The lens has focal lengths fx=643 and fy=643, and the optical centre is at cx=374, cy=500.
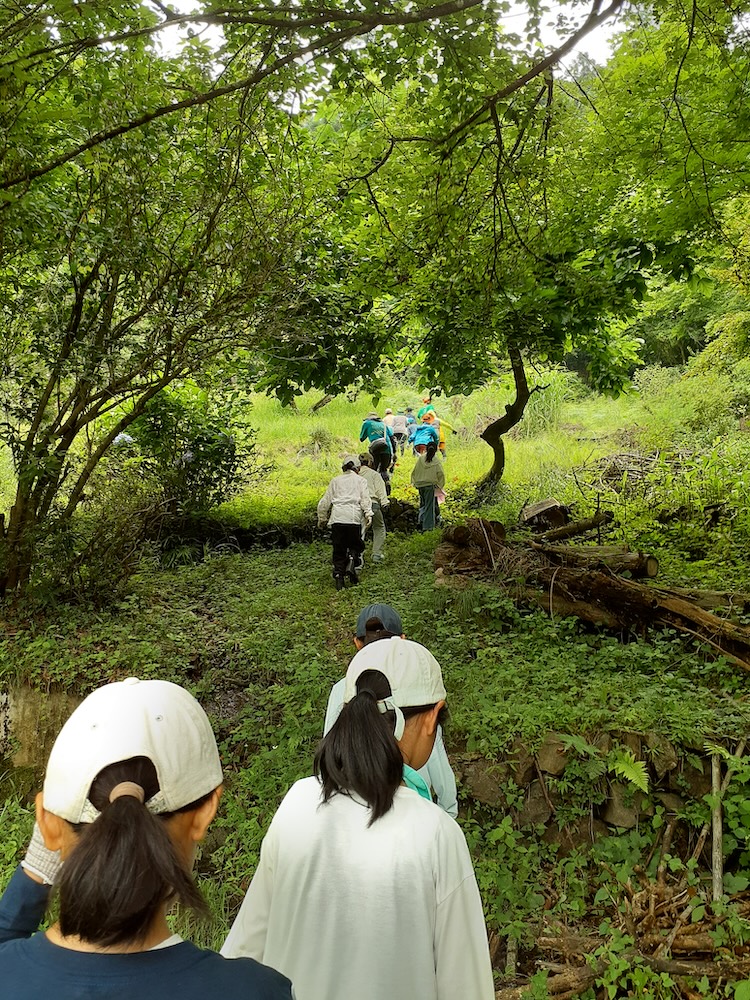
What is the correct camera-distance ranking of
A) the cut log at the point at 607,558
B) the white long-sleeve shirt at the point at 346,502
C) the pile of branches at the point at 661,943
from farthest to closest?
the white long-sleeve shirt at the point at 346,502 → the cut log at the point at 607,558 → the pile of branches at the point at 661,943

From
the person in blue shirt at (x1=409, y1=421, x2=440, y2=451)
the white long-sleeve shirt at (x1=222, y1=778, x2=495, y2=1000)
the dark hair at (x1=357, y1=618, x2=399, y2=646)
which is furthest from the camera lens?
the person in blue shirt at (x1=409, y1=421, x2=440, y2=451)

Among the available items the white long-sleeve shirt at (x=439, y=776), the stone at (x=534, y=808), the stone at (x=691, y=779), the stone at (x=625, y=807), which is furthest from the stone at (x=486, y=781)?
the white long-sleeve shirt at (x=439, y=776)

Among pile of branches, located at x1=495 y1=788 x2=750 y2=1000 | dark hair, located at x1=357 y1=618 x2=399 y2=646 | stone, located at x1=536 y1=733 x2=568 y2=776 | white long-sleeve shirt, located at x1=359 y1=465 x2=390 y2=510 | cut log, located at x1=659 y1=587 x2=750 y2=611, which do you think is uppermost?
white long-sleeve shirt, located at x1=359 y1=465 x2=390 y2=510

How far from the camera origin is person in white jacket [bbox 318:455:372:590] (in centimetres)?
778

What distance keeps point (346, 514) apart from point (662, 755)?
15.0ft

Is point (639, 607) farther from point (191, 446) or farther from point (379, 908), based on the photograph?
point (191, 446)

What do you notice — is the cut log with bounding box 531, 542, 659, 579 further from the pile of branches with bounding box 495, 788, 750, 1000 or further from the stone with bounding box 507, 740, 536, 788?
the pile of branches with bounding box 495, 788, 750, 1000

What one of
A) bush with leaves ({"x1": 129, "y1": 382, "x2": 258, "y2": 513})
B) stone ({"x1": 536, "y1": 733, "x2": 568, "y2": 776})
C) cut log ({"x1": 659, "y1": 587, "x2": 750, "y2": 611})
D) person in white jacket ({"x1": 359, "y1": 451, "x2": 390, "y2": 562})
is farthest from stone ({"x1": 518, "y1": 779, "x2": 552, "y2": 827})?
bush with leaves ({"x1": 129, "y1": 382, "x2": 258, "y2": 513})

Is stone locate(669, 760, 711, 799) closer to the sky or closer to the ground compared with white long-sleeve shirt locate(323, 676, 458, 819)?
closer to the ground

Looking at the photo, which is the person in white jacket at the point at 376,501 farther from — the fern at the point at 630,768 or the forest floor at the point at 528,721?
the fern at the point at 630,768

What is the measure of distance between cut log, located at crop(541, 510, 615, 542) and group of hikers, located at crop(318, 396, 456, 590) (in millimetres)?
2218

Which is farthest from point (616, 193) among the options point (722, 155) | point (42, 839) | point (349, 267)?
point (42, 839)

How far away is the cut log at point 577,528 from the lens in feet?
25.5

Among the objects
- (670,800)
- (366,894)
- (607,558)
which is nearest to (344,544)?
(607,558)
